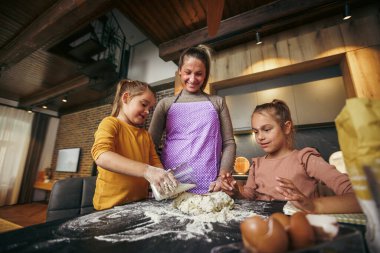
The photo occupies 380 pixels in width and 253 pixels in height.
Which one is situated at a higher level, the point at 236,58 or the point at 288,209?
the point at 236,58

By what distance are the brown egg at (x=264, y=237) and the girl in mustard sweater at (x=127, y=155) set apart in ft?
1.33

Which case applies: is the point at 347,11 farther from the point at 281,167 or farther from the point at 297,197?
the point at 297,197

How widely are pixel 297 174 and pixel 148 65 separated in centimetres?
420

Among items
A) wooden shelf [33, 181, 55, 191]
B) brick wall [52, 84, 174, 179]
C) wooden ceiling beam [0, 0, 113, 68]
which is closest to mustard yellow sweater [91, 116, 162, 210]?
wooden ceiling beam [0, 0, 113, 68]

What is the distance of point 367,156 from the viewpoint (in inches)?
11.8

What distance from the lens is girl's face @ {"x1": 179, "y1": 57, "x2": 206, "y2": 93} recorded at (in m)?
1.13

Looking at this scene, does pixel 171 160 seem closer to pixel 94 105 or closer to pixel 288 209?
pixel 288 209

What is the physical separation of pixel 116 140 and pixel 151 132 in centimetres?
27

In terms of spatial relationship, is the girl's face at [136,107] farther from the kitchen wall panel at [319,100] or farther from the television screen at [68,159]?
the television screen at [68,159]

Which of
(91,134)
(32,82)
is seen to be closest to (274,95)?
(91,134)

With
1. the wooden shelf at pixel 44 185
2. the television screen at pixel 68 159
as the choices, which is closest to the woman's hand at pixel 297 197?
the television screen at pixel 68 159

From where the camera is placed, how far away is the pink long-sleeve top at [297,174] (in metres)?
0.72

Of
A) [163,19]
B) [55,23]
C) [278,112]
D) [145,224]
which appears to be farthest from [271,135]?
[55,23]

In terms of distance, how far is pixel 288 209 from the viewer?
547 millimetres
